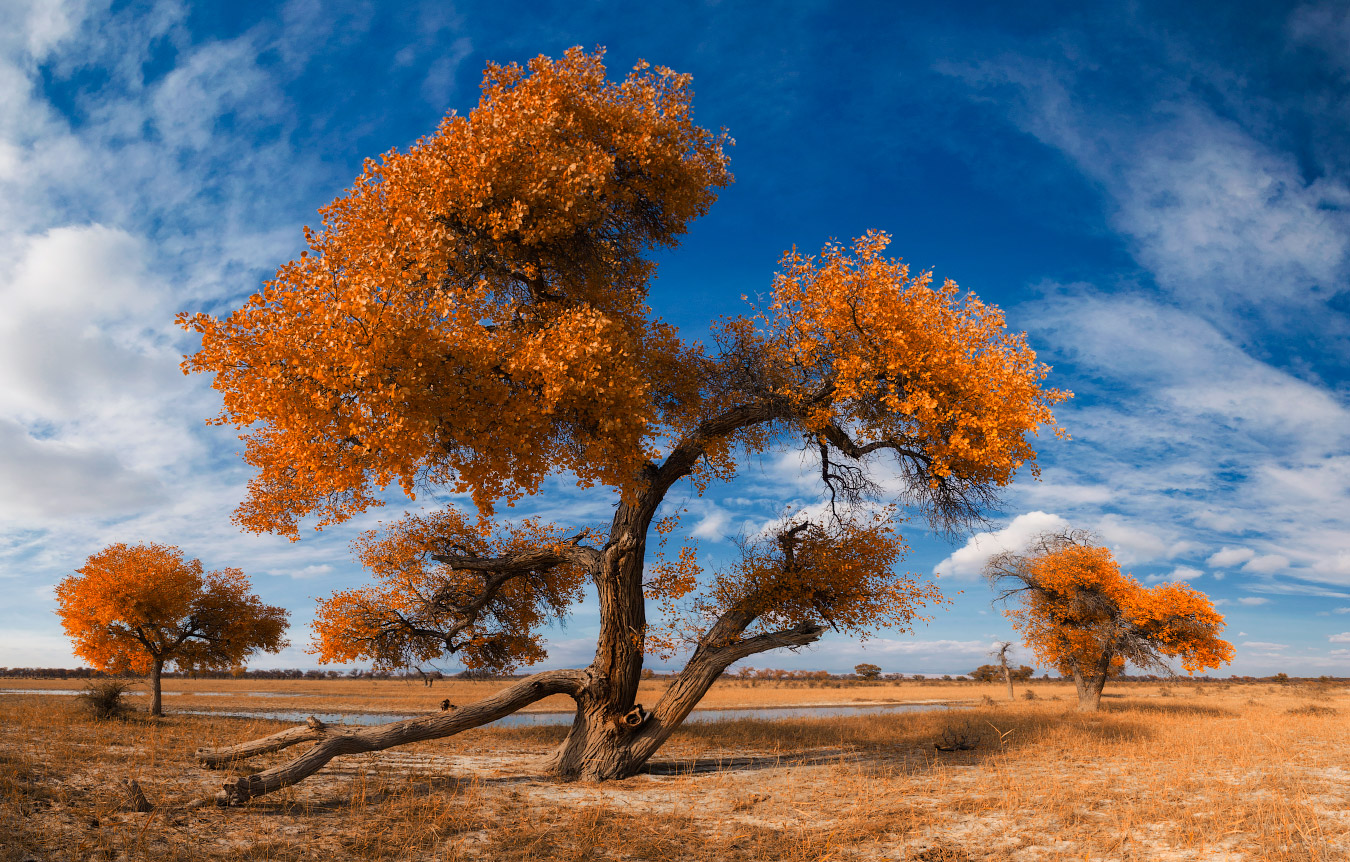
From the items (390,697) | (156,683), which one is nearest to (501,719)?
(156,683)

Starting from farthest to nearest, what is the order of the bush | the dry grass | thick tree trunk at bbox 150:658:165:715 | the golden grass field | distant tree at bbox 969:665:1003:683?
distant tree at bbox 969:665:1003:683 < the dry grass < thick tree trunk at bbox 150:658:165:715 < the bush < the golden grass field

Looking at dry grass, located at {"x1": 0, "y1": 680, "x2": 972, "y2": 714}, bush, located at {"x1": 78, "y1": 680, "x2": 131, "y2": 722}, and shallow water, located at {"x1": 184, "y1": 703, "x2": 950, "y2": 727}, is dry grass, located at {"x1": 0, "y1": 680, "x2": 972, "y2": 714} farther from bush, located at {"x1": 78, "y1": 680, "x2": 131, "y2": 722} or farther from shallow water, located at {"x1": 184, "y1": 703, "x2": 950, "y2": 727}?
bush, located at {"x1": 78, "y1": 680, "x2": 131, "y2": 722}

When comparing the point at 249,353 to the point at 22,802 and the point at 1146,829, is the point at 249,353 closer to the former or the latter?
the point at 22,802

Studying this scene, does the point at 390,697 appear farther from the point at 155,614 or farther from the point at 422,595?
the point at 422,595

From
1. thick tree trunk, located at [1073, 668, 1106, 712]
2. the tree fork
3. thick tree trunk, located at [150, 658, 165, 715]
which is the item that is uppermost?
the tree fork

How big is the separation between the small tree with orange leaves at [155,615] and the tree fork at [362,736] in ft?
58.7

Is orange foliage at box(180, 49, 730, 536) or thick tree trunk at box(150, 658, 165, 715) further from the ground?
orange foliage at box(180, 49, 730, 536)

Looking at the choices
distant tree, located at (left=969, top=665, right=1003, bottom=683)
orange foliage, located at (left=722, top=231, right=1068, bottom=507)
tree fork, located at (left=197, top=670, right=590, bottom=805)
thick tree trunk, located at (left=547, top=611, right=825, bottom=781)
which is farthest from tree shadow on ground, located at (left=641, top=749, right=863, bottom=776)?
distant tree, located at (left=969, top=665, right=1003, bottom=683)

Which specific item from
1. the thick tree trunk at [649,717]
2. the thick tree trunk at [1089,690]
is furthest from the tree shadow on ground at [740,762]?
the thick tree trunk at [1089,690]

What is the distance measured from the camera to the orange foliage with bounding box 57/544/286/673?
25672 millimetres

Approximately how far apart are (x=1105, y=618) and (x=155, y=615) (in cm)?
3921

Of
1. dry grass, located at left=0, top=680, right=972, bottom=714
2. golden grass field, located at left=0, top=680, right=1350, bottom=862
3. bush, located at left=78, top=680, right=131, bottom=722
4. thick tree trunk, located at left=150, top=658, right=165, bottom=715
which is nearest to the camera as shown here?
golden grass field, located at left=0, top=680, right=1350, bottom=862

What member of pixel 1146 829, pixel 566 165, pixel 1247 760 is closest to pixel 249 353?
pixel 566 165

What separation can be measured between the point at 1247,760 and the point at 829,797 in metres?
10.8
